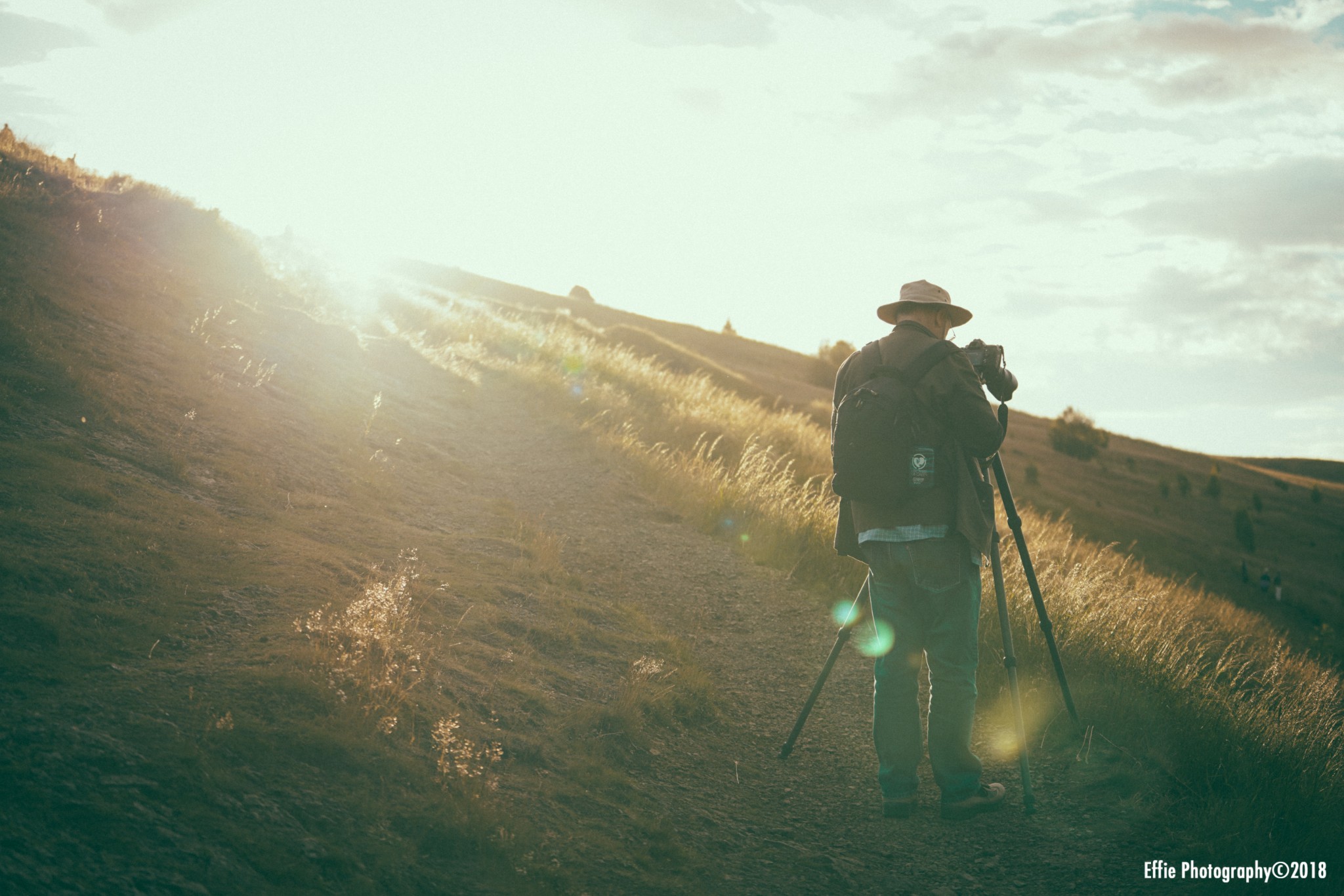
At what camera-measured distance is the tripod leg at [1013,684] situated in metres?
4.19

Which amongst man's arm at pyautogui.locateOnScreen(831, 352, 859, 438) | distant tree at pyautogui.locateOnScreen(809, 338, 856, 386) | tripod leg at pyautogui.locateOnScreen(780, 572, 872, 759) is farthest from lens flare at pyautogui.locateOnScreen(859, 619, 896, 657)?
distant tree at pyautogui.locateOnScreen(809, 338, 856, 386)

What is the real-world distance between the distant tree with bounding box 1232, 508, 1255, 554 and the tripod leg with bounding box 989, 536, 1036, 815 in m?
48.3

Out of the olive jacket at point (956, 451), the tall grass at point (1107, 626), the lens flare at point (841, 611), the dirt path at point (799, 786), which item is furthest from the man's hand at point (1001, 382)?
the lens flare at point (841, 611)

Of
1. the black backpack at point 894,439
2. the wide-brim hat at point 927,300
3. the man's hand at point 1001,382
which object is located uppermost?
the wide-brim hat at point 927,300

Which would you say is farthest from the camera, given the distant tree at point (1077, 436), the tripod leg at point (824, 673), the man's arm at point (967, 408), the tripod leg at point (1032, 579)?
the distant tree at point (1077, 436)

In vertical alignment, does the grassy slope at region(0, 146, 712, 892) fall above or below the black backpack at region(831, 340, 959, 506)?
below

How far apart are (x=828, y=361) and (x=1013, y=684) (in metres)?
52.0

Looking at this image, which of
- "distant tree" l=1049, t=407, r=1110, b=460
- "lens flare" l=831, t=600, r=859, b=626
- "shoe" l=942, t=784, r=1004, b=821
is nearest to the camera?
"shoe" l=942, t=784, r=1004, b=821

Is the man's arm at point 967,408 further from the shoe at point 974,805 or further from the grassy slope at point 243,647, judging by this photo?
the grassy slope at point 243,647

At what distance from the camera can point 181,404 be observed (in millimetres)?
6996

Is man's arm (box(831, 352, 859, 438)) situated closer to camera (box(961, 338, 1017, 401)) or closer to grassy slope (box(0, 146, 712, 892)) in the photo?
camera (box(961, 338, 1017, 401))

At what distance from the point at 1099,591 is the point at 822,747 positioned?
4833 mm

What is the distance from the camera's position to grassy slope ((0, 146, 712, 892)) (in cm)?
262

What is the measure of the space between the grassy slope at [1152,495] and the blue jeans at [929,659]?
21.8m
